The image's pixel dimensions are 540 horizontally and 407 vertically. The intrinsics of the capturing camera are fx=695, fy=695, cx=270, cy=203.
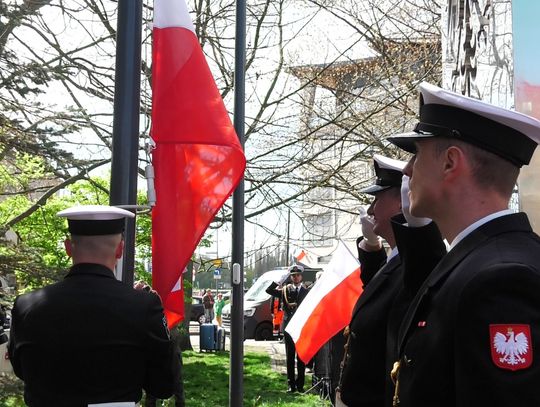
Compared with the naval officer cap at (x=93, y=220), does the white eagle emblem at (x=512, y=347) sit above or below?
below

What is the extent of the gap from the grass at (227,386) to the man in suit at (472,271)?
26.7ft

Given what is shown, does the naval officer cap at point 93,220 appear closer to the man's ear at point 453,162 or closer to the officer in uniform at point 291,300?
the man's ear at point 453,162

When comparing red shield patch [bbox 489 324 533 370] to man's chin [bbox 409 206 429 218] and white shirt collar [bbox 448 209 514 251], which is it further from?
man's chin [bbox 409 206 429 218]

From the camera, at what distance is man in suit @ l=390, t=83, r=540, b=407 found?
1.72 meters

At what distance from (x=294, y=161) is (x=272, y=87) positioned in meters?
1.37

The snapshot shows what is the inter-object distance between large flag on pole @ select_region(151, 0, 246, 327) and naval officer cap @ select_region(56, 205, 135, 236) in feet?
3.94

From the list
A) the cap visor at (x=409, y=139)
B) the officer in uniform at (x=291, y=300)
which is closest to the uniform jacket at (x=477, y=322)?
the cap visor at (x=409, y=139)

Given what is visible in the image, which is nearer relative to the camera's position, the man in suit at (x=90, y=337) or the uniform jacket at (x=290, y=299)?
the man in suit at (x=90, y=337)

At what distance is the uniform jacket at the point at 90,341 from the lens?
300cm

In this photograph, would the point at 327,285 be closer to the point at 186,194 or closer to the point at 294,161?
the point at 186,194

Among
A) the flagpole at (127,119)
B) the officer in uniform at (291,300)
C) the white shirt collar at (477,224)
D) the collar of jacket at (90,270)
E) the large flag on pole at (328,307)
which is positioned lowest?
the officer in uniform at (291,300)

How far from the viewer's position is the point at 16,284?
7945 millimetres

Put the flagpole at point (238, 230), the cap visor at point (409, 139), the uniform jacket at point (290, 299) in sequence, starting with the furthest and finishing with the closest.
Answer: the uniform jacket at point (290, 299), the flagpole at point (238, 230), the cap visor at point (409, 139)

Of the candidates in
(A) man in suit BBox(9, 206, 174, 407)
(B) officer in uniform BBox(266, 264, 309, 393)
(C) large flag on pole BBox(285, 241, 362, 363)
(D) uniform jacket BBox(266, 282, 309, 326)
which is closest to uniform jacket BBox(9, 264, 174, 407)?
(A) man in suit BBox(9, 206, 174, 407)
